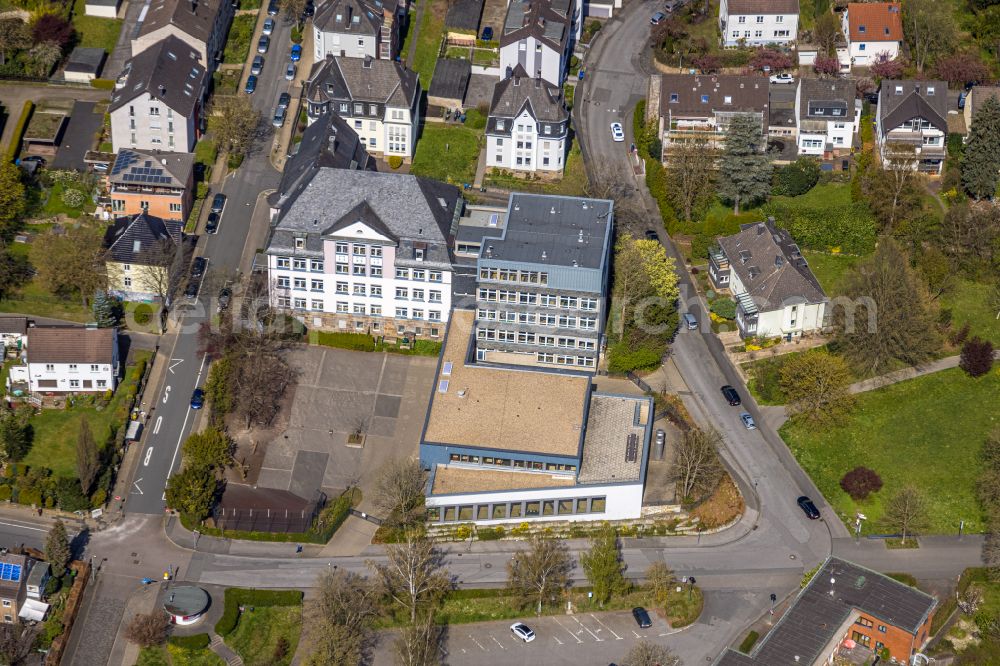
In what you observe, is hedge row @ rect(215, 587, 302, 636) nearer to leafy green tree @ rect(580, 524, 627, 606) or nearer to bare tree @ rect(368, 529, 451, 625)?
bare tree @ rect(368, 529, 451, 625)

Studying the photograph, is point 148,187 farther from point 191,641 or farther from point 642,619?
point 642,619

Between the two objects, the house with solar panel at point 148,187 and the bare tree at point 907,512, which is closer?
the bare tree at point 907,512

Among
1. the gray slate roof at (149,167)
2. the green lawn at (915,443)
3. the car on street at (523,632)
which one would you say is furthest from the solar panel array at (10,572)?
the green lawn at (915,443)

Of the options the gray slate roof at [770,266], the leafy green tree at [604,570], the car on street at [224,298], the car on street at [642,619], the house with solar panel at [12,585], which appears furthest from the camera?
the car on street at [224,298]

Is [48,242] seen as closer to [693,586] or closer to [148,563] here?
[148,563]

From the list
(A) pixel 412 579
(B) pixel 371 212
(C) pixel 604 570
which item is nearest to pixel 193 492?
(A) pixel 412 579

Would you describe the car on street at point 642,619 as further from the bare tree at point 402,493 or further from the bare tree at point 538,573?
the bare tree at point 402,493
